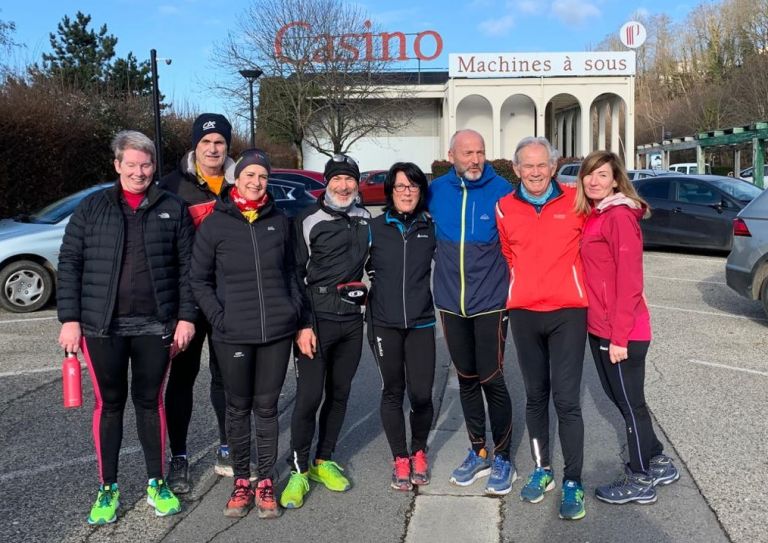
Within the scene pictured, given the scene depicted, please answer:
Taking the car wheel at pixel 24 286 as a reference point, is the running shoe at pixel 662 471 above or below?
below

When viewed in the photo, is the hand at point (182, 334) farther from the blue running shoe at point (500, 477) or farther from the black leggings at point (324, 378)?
the blue running shoe at point (500, 477)

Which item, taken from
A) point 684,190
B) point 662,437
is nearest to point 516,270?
point 662,437

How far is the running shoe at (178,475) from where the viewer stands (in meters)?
4.01

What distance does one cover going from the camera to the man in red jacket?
3.71 m

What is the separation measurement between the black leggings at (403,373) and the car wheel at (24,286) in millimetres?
7229

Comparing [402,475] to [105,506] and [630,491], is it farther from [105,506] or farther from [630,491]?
[105,506]

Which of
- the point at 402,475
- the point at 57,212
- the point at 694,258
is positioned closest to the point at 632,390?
the point at 402,475

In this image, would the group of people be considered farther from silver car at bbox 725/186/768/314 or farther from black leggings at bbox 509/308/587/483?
silver car at bbox 725/186/768/314

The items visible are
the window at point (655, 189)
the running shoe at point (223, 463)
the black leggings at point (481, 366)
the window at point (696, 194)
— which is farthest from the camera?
the window at point (655, 189)

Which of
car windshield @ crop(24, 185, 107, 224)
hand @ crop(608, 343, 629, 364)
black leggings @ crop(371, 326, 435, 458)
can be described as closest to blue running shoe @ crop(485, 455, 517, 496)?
black leggings @ crop(371, 326, 435, 458)

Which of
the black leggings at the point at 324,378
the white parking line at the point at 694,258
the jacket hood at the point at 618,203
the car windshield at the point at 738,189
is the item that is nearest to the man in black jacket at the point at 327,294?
the black leggings at the point at 324,378

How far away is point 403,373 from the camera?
4.08 m

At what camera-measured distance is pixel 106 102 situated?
61.2 feet

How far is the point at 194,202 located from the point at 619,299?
241 centimetres
